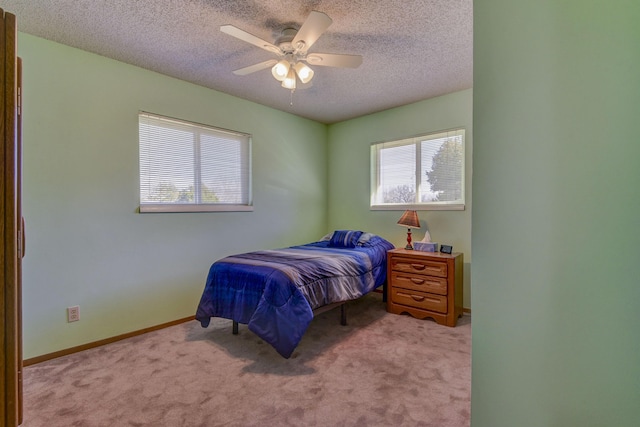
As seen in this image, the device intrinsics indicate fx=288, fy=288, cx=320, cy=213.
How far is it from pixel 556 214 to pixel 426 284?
2533 millimetres

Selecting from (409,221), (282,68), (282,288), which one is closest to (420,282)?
(409,221)

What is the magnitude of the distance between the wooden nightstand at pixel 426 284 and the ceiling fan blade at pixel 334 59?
203 centimetres

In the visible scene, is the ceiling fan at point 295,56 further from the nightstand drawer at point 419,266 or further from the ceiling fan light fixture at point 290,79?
the nightstand drawer at point 419,266

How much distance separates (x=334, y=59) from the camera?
85.8 inches

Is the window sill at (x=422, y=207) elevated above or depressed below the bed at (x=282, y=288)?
above

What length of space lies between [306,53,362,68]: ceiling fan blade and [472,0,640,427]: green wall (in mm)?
1438

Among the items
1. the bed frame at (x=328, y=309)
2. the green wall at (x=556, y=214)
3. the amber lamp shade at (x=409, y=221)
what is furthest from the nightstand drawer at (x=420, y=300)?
the green wall at (x=556, y=214)

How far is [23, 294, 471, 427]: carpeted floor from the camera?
1.63 metres

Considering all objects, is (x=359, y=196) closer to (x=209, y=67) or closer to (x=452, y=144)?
(x=452, y=144)

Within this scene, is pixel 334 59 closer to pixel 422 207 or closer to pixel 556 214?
pixel 556 214

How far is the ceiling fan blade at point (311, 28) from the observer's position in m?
1.71

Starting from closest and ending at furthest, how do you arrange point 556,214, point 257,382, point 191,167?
1. point 556,214
2. point 257,382
3. point 191,167

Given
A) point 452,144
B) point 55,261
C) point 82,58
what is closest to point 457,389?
point 452,144

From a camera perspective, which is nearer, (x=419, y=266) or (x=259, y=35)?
(x=259, y=35)
